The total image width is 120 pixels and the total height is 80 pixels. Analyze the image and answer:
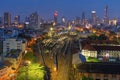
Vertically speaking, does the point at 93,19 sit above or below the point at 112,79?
above

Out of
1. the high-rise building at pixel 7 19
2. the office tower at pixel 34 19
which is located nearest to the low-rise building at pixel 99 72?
the office tower at pixel 34 19

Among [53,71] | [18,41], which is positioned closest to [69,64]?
[53,71]

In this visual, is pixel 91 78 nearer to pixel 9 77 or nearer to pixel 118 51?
pixel 9 77

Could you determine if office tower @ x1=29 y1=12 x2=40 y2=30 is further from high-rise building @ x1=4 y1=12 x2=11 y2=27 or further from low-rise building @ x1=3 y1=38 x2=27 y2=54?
low-rise building @ x1=3 y1=38 x2=27 y2=54

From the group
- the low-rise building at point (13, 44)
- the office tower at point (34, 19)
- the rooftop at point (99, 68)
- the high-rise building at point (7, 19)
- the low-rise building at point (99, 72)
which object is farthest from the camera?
the high-rise building at point (7, 19)

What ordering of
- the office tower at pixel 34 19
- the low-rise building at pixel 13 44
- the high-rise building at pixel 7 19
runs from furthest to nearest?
the high-rise building at pixel 7 19, the office tower at pixel 34 19, the low-rise building at pixel 13 44

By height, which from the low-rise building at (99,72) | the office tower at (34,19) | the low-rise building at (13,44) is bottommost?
the low-rise building at (99,72)

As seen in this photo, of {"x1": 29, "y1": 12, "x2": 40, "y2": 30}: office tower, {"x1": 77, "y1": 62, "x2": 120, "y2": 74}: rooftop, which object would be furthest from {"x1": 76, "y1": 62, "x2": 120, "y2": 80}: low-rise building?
{"x1": 29, "y1": 12, "x2": 40, "y2": 30}: office tower

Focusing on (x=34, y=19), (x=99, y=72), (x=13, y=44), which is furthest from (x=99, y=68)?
(x=34, y=19)

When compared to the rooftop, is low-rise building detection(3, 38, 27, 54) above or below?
above

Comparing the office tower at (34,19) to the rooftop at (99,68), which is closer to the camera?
the rooftop at (99,68)

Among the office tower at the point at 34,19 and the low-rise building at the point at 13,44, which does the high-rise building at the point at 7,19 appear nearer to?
the office tower at the point at 34,19
